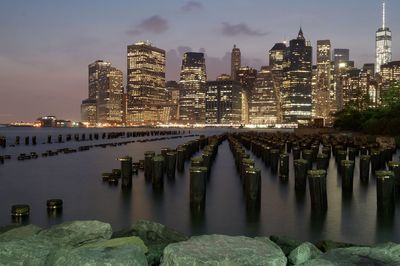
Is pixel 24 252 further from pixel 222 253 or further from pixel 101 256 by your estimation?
pixel 222 253

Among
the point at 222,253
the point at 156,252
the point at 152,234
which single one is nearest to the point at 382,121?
the point at 152,234

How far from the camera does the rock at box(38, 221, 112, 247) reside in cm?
704

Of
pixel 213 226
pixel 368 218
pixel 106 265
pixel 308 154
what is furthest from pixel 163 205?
pixel 308 154

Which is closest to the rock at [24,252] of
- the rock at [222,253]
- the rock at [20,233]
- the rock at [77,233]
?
Answer: the rock at [77,233]

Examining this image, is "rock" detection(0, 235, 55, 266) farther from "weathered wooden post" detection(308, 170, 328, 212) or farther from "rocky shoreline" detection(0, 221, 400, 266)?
"weathered wooden post" detection(308, 170, 328, 212)

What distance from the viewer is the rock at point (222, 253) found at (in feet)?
18.5

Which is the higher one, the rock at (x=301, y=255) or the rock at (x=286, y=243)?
the rock at (x=301, y=255)

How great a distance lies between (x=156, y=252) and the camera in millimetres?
6930

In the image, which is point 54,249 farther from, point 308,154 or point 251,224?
point 308,154

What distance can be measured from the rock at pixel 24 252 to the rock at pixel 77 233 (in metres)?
0.50

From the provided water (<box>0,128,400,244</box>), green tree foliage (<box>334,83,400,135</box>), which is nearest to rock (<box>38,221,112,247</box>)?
water (<box>0,128,400,244</box>)

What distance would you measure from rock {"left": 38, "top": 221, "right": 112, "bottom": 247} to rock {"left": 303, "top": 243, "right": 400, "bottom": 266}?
3.52 metres

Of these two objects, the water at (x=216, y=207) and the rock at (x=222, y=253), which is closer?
the rock at (x=222, y=253)

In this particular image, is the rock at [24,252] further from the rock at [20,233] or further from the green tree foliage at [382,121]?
the green tree foliage at [382,121]
